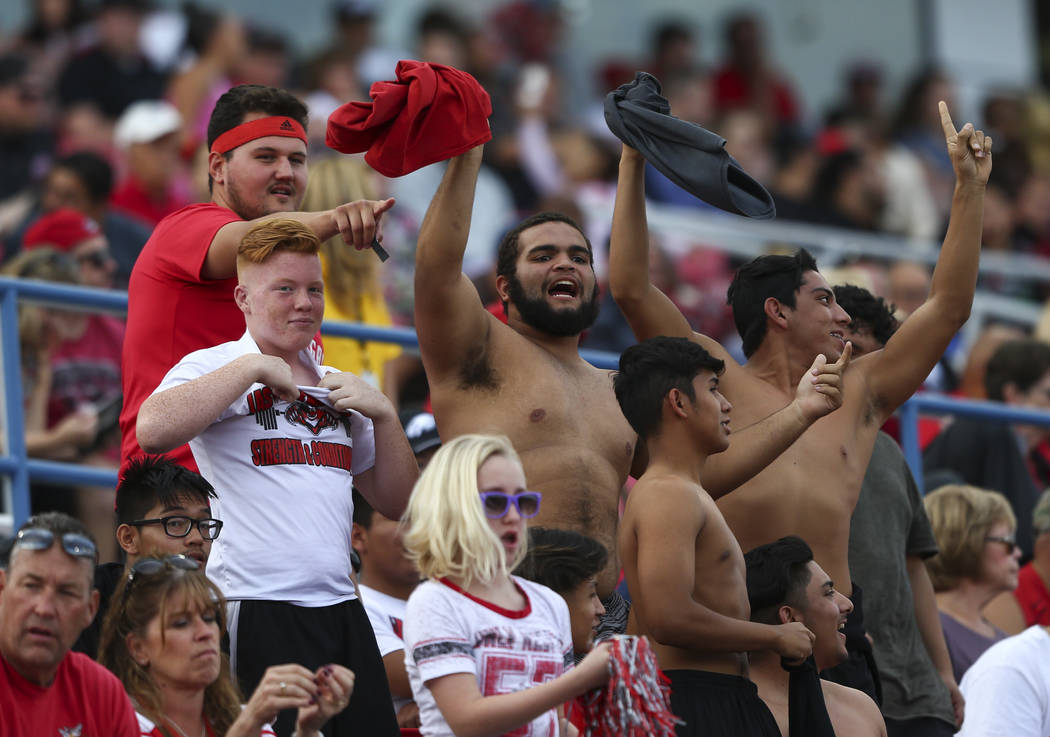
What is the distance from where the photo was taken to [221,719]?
4.68 metres

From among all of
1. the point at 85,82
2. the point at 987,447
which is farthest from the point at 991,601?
the point at 85,82

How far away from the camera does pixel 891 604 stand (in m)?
6.52

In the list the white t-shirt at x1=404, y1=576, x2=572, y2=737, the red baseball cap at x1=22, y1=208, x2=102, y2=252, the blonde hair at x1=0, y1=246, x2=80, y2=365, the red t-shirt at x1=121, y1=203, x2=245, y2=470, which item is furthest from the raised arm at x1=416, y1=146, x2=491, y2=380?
the red baseball cap at x1=22, y1=208, x2=102, y2=252

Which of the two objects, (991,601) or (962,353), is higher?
(962,353)

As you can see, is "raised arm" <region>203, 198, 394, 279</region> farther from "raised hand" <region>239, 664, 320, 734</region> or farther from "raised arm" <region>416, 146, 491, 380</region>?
"raised hand" <region>239, 664, 320, 734</region>

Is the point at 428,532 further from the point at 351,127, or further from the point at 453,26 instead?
the point at 453,26

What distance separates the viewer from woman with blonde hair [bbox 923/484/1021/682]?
7402 mm

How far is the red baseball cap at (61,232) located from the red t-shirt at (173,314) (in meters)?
2.86

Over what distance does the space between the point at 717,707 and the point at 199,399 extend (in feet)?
5.63

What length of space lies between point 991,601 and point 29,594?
4771 mm

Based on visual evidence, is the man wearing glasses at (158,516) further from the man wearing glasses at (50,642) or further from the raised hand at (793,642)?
the raised hand at (793,642)

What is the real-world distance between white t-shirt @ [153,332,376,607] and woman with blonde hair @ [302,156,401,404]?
266cm

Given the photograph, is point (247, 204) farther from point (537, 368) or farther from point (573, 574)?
point (573, 574)

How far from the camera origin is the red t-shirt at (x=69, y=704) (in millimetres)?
4312
